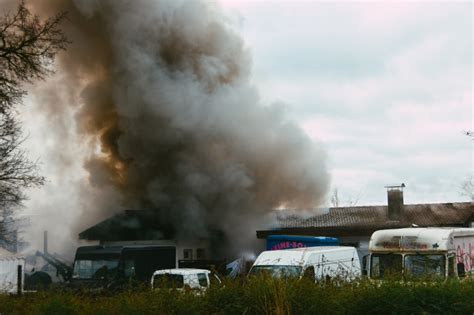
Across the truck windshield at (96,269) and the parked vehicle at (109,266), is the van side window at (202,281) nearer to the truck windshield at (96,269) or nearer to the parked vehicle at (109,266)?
the parked vehicle at (109,266)

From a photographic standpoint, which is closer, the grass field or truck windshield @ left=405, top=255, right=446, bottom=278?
the grass field

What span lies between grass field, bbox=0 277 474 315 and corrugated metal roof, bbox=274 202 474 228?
2131 centimetres

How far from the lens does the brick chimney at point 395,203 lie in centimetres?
3734

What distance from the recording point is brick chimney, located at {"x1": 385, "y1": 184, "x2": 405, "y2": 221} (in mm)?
37344

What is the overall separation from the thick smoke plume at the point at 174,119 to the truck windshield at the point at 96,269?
7.63 m

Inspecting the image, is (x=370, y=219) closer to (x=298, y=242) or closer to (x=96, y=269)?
(x=298, y=242)

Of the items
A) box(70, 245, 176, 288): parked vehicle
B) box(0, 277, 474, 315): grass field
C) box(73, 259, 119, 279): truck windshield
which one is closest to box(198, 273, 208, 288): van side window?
box(0, 277, 474, 315): grass field

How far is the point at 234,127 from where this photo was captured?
29.0 metres

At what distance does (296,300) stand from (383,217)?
28467mm

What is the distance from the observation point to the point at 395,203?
123ft

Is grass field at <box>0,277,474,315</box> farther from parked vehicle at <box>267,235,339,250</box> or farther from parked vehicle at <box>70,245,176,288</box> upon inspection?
parked vehicle at <box>267,235,339,250</box>

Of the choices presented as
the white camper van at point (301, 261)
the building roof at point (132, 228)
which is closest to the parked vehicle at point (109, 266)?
the white camper van at point (301, 261)

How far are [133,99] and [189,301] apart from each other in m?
19.1

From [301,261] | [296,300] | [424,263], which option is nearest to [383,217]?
[424,263]
